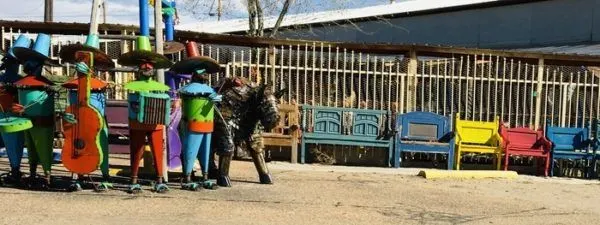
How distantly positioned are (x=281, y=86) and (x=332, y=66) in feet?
3.42

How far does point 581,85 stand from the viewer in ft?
42.4

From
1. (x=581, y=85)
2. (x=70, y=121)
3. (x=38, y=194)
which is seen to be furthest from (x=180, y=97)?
(x=581, y=85)

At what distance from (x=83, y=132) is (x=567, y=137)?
884cm

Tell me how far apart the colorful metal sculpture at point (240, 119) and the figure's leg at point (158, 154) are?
39.0 inches

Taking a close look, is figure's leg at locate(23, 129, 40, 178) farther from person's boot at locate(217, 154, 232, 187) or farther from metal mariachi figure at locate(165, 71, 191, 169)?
person's boot at locate(217, 154, 232, 187)

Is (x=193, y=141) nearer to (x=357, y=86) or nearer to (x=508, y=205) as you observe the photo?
(x=508, y=205)

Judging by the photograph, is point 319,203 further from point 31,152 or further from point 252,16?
point 252,16

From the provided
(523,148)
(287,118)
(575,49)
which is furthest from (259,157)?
(575,49)

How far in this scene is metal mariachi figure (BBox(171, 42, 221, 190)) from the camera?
25.5ft

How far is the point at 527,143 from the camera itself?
1205 centimetres

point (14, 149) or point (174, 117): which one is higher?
point (174, 117)

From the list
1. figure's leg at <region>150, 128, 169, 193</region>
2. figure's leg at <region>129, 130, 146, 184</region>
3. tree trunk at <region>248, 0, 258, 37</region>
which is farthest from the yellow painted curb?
tree trunk at <region>248, 0, 258, 37</region>

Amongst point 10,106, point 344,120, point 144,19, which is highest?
point 144,19

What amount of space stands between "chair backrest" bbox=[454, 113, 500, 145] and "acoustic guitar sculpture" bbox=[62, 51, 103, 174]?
694 centimetres
